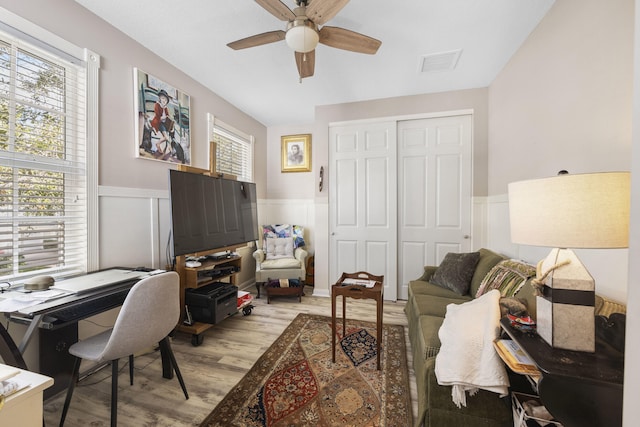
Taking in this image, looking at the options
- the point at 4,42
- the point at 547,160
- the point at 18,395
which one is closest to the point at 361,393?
the point at 18,395

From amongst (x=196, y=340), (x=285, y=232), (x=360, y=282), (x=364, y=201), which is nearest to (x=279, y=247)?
(x=285, y=232)

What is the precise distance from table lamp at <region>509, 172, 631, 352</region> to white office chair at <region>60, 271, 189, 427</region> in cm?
185

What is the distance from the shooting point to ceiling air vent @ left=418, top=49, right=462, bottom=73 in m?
2.38

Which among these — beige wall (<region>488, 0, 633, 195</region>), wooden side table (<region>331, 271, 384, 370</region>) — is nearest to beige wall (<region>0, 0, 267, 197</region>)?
wooden side table (<region>331, 271, 384, 370</region>)

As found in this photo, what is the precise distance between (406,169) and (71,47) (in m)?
3.41

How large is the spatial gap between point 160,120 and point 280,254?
91.3 inches

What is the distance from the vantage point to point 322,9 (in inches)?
58.2

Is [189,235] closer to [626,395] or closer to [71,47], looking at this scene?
[71,47]

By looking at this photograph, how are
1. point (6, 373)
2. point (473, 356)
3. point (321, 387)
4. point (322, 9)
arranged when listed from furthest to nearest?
1. point (321, 387)
2. point (322, 9)
3. point (473, 356)
4. point (6, 373)

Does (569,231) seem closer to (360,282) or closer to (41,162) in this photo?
Result: (360,282)

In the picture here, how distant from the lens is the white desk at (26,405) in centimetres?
73

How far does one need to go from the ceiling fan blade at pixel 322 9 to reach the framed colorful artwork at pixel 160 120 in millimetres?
1719

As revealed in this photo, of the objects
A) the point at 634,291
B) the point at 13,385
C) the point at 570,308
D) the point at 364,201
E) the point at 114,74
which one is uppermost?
the point at 114,74

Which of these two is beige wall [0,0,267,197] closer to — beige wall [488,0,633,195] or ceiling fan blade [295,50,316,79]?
ceiling fan blade [295,50,316,79]
